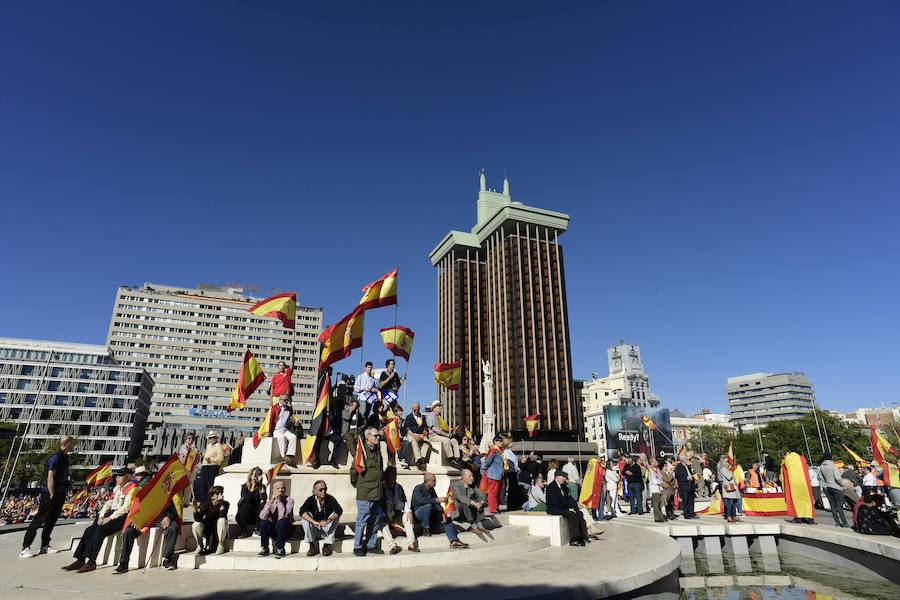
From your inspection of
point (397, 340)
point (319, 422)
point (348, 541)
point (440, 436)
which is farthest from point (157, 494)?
point (397, 340)

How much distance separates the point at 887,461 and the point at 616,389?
418ft

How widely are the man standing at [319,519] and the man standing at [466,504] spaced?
7.81ft

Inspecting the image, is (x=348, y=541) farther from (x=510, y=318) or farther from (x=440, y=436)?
(x=510, y=318)

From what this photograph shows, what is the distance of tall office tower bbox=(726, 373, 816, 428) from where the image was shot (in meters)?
179

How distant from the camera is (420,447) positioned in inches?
486

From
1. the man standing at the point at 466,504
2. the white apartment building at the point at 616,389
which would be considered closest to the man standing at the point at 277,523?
the man standing at the point at 466,504

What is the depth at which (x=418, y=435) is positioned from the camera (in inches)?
486

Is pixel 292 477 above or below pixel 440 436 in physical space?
below

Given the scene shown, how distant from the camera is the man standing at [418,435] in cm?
1204

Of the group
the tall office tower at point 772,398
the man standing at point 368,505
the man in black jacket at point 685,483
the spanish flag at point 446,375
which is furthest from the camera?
the tall office tower at point 772,398

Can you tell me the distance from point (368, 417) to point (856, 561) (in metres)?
11.6

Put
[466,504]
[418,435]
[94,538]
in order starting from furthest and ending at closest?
[418,435], [466,504], [94,538]

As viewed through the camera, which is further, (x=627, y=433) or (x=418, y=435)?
(x=627, y=433)

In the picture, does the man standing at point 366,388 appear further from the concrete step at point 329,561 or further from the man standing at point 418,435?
the concrete step at point 329,561
